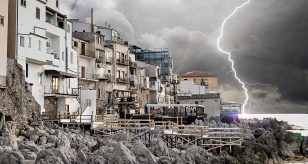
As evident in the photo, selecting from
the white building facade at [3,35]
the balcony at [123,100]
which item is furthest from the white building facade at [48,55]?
the balcony at [123,100]

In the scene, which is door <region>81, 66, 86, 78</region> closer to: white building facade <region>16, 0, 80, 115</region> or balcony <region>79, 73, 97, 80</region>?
balcony <region>79, 73, 97, 80</region>

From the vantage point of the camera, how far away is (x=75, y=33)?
63469 mm

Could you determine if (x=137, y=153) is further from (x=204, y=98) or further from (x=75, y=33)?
(x=204, y=98)

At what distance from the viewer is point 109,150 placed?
88.4ft

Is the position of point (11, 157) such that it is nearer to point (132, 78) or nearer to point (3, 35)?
point (3, 35)

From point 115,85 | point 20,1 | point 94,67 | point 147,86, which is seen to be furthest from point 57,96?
point 147,86

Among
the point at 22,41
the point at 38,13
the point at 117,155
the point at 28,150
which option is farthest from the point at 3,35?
the point at 117,155

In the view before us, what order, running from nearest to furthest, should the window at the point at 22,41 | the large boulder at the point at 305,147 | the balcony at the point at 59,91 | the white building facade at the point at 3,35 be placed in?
1. the white building facade at the point at 3,35
2. the window at the point at 22,41
3. the balcony at the point at 59,91
4. the large boulder at the point at 305,147

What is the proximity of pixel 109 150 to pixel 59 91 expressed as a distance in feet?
78.2

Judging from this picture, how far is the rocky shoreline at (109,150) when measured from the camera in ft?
84.2

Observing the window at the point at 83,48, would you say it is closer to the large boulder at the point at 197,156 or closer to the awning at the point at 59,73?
the awning at the point at 59,73

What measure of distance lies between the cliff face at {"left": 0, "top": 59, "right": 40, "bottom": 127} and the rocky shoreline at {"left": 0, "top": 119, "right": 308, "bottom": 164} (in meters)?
1.13

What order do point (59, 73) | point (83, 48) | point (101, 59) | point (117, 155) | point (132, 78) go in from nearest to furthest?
point (117, 155), point (59, 73), point (83, 48), point (101, 59), point (132, 78)

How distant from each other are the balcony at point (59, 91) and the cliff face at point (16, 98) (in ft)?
22.9
